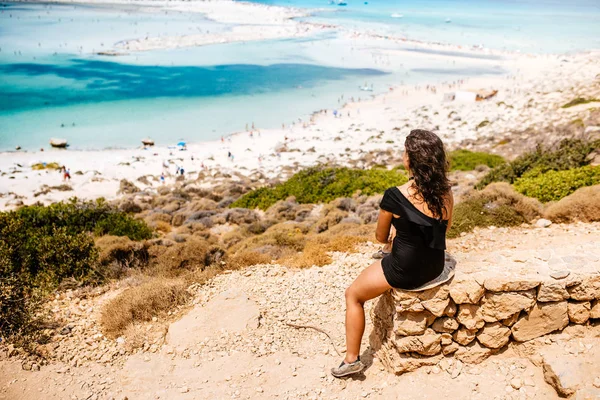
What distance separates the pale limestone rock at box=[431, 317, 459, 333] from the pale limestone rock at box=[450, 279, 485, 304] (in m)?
0.27

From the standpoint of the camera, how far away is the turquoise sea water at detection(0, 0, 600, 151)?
3241 cm

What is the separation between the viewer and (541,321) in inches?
160

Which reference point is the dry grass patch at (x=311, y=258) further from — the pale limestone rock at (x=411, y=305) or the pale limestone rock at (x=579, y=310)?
the pale limestone rock at (x=579, y=310)

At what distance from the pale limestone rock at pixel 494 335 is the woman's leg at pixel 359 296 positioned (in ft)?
3.55

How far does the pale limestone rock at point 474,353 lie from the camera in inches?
164

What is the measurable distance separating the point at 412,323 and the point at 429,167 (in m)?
1.55

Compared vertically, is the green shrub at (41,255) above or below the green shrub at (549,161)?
below

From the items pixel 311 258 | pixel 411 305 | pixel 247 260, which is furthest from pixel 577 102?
pixel 411 305

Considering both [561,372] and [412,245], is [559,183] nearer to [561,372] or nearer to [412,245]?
[561,372]

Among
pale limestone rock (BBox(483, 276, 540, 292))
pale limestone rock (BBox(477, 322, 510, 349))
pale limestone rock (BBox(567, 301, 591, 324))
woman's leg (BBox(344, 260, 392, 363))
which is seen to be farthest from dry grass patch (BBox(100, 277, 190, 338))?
pale limestone rock (BBox(567, 301, 591, 324))

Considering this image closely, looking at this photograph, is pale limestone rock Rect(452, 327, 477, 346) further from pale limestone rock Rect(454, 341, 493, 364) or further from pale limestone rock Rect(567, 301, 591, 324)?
pale limestone rock Rect(567, 301, 591, 324)

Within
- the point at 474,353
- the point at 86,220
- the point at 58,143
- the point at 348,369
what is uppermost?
the point at 474,353

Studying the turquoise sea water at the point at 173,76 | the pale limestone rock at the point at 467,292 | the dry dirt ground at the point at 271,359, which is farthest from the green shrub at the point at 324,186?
the turquoise sea water at the point at 173,76

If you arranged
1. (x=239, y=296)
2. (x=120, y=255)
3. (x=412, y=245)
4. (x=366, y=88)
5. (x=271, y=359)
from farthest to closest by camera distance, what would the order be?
(x=366, y=88), (x=120, y=255), (x=239, y=296), (x=271, y=359), (x=412, y=245)
